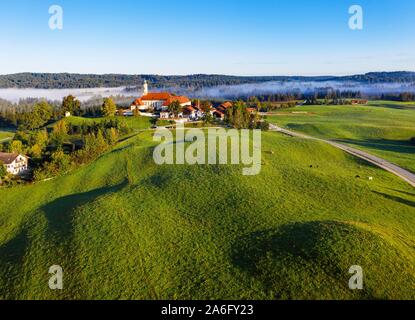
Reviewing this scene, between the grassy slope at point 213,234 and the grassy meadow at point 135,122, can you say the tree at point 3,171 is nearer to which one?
the grassy slope at point 213,234

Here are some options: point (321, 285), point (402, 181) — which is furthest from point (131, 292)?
point (402, 181)

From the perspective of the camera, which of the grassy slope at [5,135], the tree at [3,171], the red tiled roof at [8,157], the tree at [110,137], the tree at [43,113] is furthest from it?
the tree at [43,113]

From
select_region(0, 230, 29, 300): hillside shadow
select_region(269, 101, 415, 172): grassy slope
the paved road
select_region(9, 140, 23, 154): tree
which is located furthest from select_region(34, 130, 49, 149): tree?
select_region(269, 101, 415, 172): grassy slope

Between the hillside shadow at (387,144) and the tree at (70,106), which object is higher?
the tree at (70,106)

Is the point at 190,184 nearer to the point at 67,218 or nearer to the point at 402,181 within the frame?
the point at 67,218

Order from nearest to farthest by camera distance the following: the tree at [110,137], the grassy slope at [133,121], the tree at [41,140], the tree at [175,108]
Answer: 1. the tree at [41,140]
2. the tree at [110,137]
3. the grassy slope at [133,121]
4. the tree at [175,108]

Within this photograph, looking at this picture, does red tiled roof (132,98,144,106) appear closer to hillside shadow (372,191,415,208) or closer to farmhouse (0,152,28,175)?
farmhouse (0,152,28,175)

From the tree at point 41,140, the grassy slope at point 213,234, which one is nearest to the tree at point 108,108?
the tree at point 41,140
